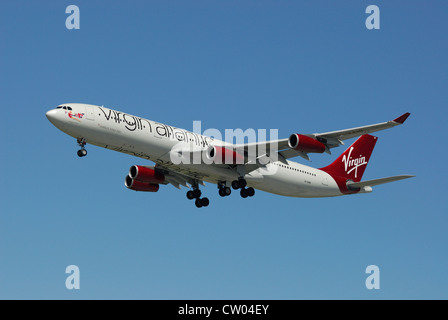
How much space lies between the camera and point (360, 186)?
54.0 meters

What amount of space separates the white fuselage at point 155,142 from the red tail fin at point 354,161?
4921 mm

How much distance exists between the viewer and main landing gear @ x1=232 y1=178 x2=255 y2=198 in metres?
48.8

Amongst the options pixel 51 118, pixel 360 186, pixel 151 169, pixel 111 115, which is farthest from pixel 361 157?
pixel 51 118

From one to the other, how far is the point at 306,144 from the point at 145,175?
13.1 m

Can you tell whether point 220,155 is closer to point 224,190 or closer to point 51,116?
point 224,190

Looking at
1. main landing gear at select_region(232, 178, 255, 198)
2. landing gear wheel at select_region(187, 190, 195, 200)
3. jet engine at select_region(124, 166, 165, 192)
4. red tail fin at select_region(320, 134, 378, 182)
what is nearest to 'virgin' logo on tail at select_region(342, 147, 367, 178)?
red tail fin at select_region(320, 134, 378, 182)

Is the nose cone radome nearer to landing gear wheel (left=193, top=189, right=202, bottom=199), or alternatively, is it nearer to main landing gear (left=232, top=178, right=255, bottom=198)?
landing gear wheel (left=193, top=189, right=202, bottom=199)

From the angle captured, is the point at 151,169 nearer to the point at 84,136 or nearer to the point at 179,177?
the point at 179,177

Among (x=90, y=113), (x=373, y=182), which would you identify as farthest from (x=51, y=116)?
A: (x=373, y=182)

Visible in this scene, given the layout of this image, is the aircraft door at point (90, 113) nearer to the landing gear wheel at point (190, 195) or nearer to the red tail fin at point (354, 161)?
the landing gear wheel at point (190, 195)

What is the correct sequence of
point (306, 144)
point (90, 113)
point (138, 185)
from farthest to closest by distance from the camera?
1. point (138, 185)
2. point (306, 144)
3. point (90, 113)

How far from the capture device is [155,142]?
45250 mm

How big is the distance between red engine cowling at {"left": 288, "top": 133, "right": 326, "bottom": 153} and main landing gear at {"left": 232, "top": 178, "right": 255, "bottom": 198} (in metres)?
5.96

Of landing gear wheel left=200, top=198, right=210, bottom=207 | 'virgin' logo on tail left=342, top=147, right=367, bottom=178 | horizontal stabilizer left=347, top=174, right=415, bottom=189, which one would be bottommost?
landing gear wheel left=200, top=198, right=210, bottom=207
